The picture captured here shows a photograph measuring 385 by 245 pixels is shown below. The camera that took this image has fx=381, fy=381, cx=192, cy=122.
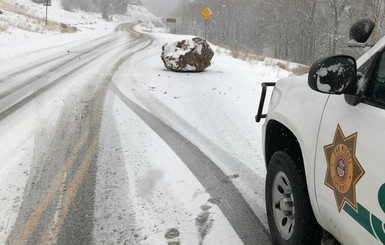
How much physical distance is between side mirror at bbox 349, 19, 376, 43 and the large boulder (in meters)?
10.2

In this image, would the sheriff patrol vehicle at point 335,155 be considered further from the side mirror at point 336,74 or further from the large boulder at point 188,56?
the large boulder at point 188,56

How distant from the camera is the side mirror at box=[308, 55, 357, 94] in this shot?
1998mm

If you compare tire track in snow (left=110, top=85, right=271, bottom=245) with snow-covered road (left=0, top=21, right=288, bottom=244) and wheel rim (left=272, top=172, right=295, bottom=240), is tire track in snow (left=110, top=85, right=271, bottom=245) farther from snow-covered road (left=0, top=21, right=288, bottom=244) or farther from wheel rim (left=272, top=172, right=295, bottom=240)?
wheel rim (left=272, top=172, right=295, bottom=240)

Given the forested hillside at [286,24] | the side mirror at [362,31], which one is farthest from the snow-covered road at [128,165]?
the forested hillside at [286,24]

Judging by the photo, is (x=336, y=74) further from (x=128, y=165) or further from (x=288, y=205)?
(x=128, y=165)

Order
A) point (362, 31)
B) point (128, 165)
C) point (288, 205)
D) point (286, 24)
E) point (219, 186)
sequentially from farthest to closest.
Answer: point (286, 24) → point (128, 165) → point (219, 186) → point (288, 205) → point (362, 31)

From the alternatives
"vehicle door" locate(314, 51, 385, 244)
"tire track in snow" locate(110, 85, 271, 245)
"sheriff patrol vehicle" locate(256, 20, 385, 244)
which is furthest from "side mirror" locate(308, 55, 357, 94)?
"tire track in snow" locate(110, 85, 271, 245)

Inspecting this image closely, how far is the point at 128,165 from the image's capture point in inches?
187

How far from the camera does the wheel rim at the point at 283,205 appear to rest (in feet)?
9.18

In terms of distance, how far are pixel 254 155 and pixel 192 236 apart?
2.36m

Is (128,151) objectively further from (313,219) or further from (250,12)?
(250,12)

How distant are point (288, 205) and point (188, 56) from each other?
1039 cm

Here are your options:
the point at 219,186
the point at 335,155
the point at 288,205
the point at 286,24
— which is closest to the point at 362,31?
the point at 335,155

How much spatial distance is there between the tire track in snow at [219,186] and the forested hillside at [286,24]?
19.6 metres
